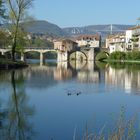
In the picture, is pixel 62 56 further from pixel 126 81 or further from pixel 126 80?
pixel 126 81

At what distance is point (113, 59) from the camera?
125 metres

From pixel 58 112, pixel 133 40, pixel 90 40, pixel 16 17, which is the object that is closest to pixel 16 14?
pixel 16 17

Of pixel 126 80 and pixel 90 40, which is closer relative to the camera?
pixel 126 80

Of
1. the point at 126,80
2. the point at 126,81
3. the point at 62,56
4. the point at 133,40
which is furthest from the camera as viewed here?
the point at 62,56

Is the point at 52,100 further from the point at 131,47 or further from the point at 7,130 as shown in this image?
the point at 131,47

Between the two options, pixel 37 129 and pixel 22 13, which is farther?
pixel 22 13

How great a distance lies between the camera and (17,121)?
699 inches

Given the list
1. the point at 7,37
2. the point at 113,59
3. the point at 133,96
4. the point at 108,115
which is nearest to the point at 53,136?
A: the point at 108,115

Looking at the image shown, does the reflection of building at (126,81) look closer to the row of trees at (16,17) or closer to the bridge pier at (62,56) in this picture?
the row of trees at (16,17)

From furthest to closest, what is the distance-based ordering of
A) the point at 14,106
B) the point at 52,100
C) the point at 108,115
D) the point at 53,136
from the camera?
the point at 52,100
the point at 14,106
the point at 108,115
the point at 53,136

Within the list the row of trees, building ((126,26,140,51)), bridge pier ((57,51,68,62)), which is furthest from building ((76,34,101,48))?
the row of trees

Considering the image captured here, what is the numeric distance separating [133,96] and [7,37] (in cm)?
4037

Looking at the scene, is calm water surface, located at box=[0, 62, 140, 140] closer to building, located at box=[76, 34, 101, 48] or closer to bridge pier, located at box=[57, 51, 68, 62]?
bridge pier, located at box=[57, 51, 68, 62]

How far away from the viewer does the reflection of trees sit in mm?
14852
